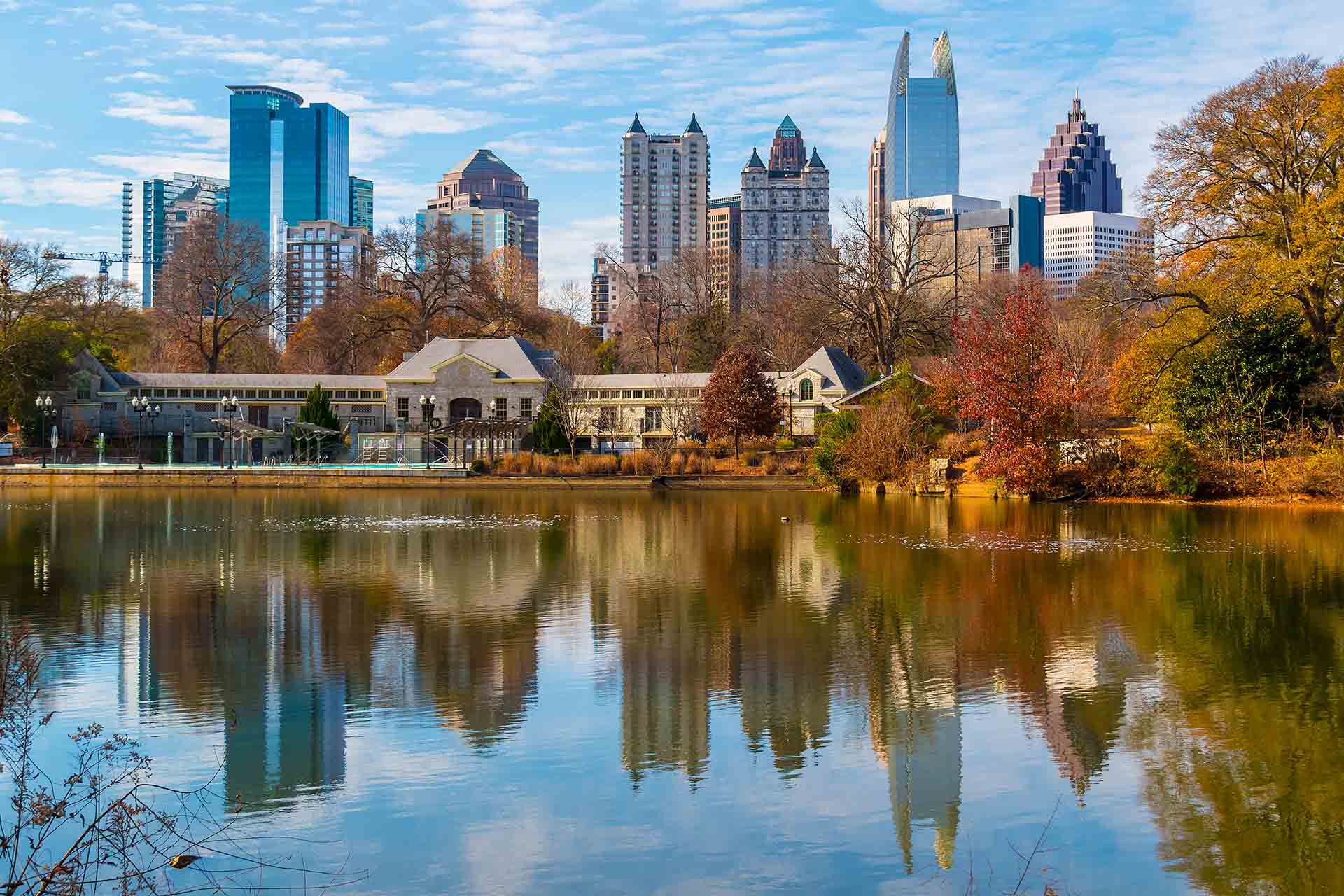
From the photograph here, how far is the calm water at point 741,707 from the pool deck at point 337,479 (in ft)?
Result: 73.1

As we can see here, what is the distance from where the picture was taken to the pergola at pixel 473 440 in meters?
52.8

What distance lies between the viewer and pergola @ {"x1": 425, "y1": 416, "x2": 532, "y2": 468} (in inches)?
2080

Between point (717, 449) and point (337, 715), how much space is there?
40045 millimetres

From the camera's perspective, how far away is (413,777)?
8859 mm

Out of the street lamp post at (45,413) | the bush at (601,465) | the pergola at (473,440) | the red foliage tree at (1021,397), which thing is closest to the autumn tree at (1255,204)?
the red foliage tree at (1021,397)

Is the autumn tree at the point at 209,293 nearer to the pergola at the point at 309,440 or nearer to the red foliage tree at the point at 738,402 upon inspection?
the pergola at the point at 309,440

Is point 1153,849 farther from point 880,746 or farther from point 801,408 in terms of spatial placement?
point 801,408

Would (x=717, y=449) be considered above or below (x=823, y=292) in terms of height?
below

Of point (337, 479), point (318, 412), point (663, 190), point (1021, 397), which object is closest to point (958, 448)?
point (1021, 397)

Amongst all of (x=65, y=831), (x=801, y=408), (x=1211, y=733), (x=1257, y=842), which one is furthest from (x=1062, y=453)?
(x=65, y=831)

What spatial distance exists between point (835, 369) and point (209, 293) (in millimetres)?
41622

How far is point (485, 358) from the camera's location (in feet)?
202

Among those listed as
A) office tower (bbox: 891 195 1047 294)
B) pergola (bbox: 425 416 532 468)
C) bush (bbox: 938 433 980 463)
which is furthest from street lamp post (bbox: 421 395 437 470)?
office tower (bbox: 891 195 1047 294)

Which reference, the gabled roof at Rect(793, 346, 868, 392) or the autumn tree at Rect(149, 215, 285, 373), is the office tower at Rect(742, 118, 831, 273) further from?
the gabled roof at Rect(793, 346, 868, 392)
